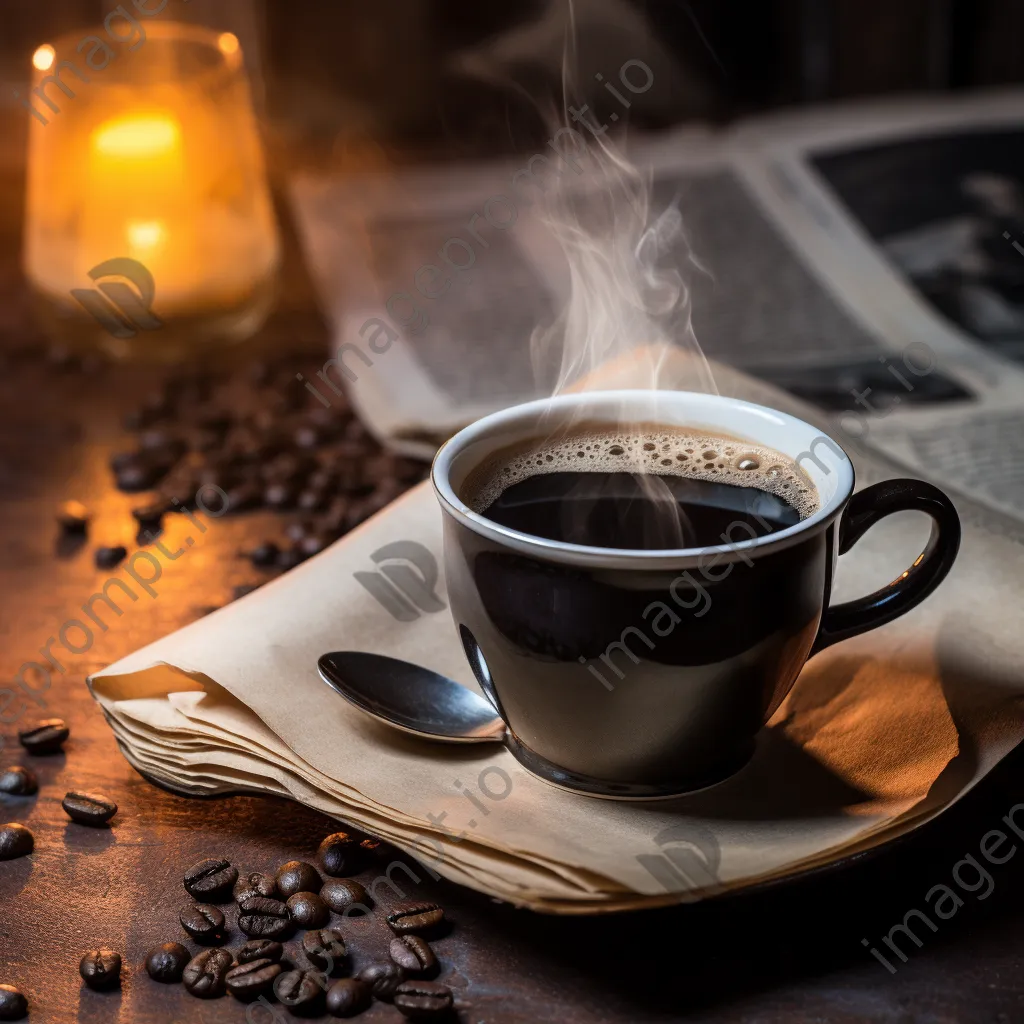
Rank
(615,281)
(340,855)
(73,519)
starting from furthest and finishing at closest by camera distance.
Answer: (73,519), (615,281), (340,855)

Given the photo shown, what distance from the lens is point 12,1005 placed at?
26.9 inches

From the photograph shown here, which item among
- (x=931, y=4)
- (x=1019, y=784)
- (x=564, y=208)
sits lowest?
(x=1019, y=784)

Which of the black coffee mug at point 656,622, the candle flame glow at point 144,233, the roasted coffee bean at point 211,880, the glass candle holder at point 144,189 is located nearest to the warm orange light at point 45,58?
the glass candle holder at point 144,189

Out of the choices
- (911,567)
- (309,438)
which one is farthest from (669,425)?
(309,438)

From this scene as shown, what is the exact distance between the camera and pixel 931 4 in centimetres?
239

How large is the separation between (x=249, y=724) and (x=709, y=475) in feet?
1.12

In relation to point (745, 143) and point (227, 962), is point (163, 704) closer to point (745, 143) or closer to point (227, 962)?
point (227, 962)

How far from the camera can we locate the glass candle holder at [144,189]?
1.49 meters

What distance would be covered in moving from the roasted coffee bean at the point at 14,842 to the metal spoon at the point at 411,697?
0.69ft

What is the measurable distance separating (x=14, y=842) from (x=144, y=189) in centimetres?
93

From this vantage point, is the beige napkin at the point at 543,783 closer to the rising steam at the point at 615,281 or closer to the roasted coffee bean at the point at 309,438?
the rising steam at the point at 615,281

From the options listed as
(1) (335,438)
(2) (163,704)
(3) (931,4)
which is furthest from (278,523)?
(3) (931,4)

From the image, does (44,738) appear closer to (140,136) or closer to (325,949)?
(325,949)

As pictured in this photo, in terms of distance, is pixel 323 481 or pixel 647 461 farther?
pixel 323 481
